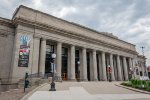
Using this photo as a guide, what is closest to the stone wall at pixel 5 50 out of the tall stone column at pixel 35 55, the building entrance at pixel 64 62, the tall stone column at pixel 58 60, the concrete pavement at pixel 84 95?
the tall stone column at pixel 35 55

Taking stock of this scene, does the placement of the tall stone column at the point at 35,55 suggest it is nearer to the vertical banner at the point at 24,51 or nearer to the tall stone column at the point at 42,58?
the tall stone column at the point at 42,58

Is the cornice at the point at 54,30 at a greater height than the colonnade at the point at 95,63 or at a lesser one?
greater

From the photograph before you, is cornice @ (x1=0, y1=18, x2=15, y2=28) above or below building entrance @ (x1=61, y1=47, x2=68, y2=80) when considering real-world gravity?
above

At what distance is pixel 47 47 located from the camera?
34.9m

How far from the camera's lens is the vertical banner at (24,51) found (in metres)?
27.4

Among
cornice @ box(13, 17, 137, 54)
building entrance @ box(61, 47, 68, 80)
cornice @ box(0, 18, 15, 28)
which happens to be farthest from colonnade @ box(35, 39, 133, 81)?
cornice @ box(0, 18, 15, 28)

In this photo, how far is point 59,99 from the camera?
11.1 metres

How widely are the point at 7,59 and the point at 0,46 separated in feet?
8.88

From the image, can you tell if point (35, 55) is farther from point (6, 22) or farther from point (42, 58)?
point (6, 22)

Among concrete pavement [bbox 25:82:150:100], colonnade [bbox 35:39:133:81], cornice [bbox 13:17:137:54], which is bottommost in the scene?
concrete pavement [bbox 25:82:150:100]

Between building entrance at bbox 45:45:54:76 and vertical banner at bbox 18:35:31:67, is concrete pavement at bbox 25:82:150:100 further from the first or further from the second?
building entrance at bbox 45:45:54:76

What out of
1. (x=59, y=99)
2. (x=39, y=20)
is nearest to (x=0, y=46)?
(x=39, y=20)

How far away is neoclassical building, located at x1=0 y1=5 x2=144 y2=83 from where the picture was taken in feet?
91.6

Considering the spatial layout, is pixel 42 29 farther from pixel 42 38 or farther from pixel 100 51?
pixel 100 51
